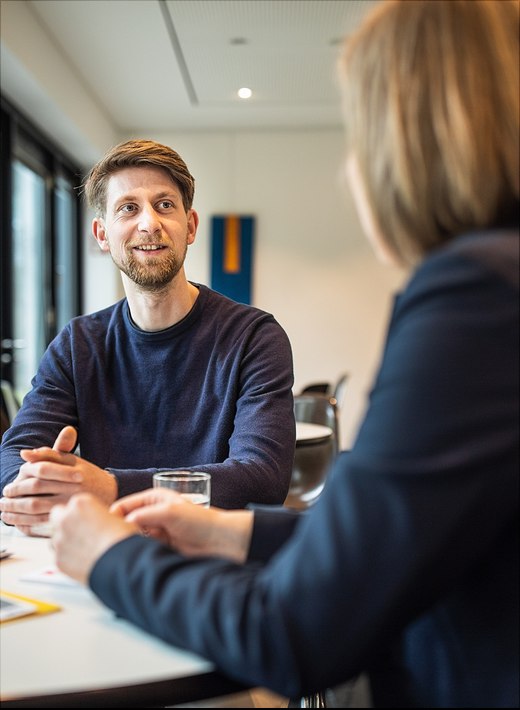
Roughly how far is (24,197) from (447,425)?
553cm

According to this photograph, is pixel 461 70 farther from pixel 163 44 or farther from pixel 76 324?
pixel 163 44

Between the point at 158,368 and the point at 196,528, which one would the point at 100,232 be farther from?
the point at 196,528

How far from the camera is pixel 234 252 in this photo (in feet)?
24.1

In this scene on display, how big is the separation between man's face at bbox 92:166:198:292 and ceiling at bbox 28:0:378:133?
282cm

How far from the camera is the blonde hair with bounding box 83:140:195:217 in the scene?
1927 millimetres

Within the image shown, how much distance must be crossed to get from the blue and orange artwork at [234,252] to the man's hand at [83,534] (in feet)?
21.5

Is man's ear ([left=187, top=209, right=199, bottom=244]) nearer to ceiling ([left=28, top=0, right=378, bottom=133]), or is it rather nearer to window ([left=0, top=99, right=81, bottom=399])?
ceiling ([left=28, top=0, right=378, bottom=133])

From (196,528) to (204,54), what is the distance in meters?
4.83

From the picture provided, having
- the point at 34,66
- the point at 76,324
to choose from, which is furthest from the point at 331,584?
the point at 34,66

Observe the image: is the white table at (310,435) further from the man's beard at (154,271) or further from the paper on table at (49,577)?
the paper on table at (49,577)

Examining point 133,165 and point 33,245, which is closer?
point 133,165

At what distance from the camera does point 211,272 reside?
24.3ft

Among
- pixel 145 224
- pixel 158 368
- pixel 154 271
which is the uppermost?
pixel 145 224

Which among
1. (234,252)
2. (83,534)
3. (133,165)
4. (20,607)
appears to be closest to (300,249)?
(234,252)
